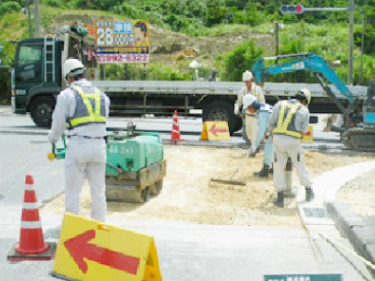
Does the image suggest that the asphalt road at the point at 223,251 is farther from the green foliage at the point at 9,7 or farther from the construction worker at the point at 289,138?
the green foliage at the point at 9,7

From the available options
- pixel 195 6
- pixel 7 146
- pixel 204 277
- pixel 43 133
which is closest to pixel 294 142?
pixel 204 277

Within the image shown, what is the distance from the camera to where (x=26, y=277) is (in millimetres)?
5316

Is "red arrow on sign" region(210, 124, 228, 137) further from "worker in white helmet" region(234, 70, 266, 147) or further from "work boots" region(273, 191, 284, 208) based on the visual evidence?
"work boots" region(273, 191, 284, 208)

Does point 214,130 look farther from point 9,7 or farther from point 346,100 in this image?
point 9,7

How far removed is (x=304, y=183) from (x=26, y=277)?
15.5 ft

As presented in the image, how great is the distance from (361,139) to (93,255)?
1186 cm

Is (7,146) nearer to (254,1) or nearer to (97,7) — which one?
(97,7)

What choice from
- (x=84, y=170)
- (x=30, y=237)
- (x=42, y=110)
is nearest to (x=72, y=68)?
(x=84, y=170)

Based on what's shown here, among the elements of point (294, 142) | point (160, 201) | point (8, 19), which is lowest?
point (160, 201)

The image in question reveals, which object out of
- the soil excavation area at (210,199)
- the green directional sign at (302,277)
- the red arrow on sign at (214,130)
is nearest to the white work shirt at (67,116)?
the soil excavation area at (210,199)

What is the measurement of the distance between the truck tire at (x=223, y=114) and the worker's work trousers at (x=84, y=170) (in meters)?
12.1

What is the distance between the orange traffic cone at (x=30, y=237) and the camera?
5762 millimetres

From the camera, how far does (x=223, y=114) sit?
725 inches

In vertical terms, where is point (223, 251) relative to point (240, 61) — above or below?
below
